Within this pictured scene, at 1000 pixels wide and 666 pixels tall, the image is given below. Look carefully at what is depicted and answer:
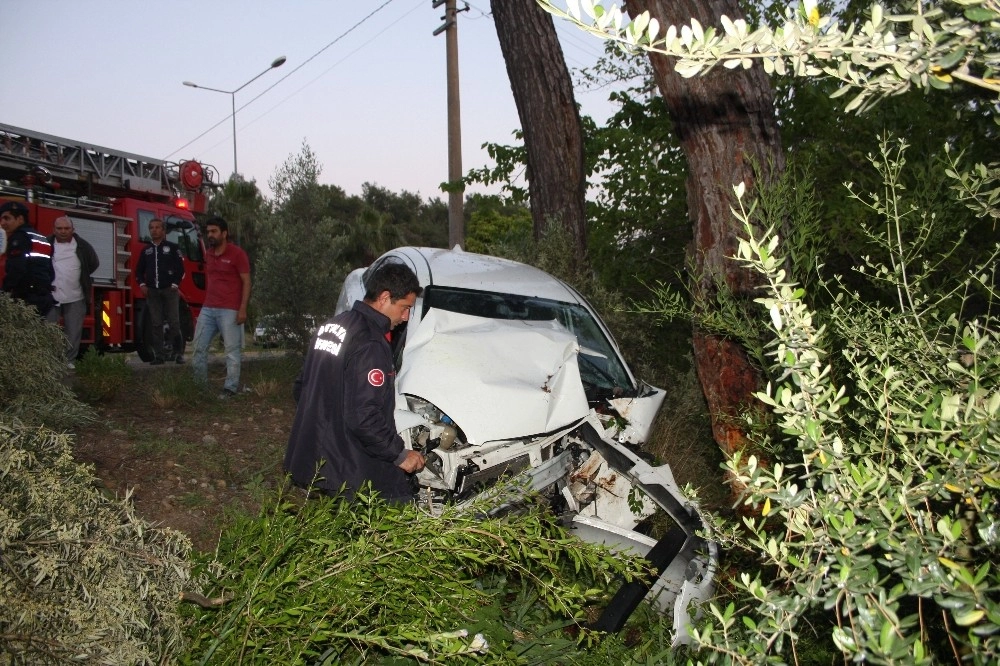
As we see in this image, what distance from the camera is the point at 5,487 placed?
6.98ft

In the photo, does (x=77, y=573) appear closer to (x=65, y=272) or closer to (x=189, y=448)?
(x=189, y=448)

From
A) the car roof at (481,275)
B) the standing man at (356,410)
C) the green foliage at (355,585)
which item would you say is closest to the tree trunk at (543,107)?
the car roof at (481,275)

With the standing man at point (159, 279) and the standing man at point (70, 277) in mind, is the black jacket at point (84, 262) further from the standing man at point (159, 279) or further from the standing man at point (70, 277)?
the standing man at point (159, 279)

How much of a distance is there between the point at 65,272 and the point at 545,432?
7160 mm

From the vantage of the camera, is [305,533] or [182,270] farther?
[182,270]

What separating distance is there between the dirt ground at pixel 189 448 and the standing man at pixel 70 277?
97 centimetres

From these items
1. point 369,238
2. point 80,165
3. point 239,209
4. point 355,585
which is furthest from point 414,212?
point 355,585

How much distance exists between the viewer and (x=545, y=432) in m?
4.68

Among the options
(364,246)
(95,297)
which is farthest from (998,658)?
(364,246)

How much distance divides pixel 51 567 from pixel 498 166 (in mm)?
9853

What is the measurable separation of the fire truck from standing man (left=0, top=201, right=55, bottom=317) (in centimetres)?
351

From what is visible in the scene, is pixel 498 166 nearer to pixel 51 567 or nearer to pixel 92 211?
pixel 92 211

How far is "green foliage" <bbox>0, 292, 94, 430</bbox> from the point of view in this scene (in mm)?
5422

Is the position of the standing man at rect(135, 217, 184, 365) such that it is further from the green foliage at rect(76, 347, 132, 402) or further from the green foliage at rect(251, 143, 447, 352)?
the green foliage at rect(76, 347, 132, 402)
